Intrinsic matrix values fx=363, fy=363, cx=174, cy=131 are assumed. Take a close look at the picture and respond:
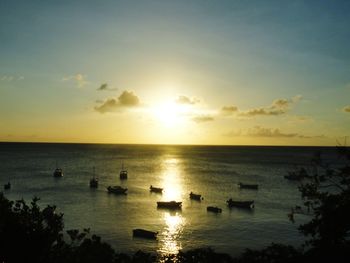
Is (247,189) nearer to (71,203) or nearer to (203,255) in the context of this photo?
(71,203)

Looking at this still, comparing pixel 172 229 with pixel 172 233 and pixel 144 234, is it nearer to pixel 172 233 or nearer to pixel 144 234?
pixel 172 233

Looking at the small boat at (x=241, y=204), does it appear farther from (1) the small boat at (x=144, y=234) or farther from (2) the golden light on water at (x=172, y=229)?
(1) the small boat at (x=144, y=234)

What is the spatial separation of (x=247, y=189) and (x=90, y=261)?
99.9 metres

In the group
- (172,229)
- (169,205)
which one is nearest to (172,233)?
(172,229)

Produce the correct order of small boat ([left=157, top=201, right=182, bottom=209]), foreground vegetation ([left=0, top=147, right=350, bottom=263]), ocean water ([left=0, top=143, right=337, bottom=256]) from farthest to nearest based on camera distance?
small boat ([left=157, top=201, right=182, bottom=209])
ocean water ([left=0, top=143, right=337, bottom=256])
foreground vegetation ([left=0, top=147, right=350, bottom=263])

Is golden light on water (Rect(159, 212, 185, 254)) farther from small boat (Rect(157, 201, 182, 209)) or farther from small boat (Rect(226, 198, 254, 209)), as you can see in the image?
small boat (Rect(226, 198, 254, 209))

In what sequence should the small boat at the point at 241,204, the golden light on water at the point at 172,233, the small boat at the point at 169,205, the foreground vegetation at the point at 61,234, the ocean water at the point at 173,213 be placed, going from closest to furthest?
1. the foreground vegetation at the point at 61,234
2. the golden light on water at the point at 172,233
3. the ocean water at the point at 173,213
4. the small boat at the point at 169,205
5. the small boat at the point at 241,204

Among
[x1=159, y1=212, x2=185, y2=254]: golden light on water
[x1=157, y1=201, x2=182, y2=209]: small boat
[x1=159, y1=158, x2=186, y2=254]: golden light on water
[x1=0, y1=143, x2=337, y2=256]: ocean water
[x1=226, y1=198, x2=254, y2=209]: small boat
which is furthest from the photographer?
[x1=226, y1=198, x2=254, y2=209]: small boat

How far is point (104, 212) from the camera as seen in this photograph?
79062 mm

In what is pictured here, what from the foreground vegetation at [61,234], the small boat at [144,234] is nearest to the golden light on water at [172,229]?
the small boat at [144,234]

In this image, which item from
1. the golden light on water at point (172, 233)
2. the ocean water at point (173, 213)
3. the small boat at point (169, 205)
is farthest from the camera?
the small boat at point (169, 205)

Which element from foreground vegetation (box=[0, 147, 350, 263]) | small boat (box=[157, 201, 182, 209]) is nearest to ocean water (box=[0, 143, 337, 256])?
small boat (box=[157, 201, 182, 209])

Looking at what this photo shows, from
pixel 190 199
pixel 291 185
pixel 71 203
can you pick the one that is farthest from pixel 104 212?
pixel 291 185

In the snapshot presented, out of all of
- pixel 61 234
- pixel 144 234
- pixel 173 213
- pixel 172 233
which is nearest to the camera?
pixel 61 234
